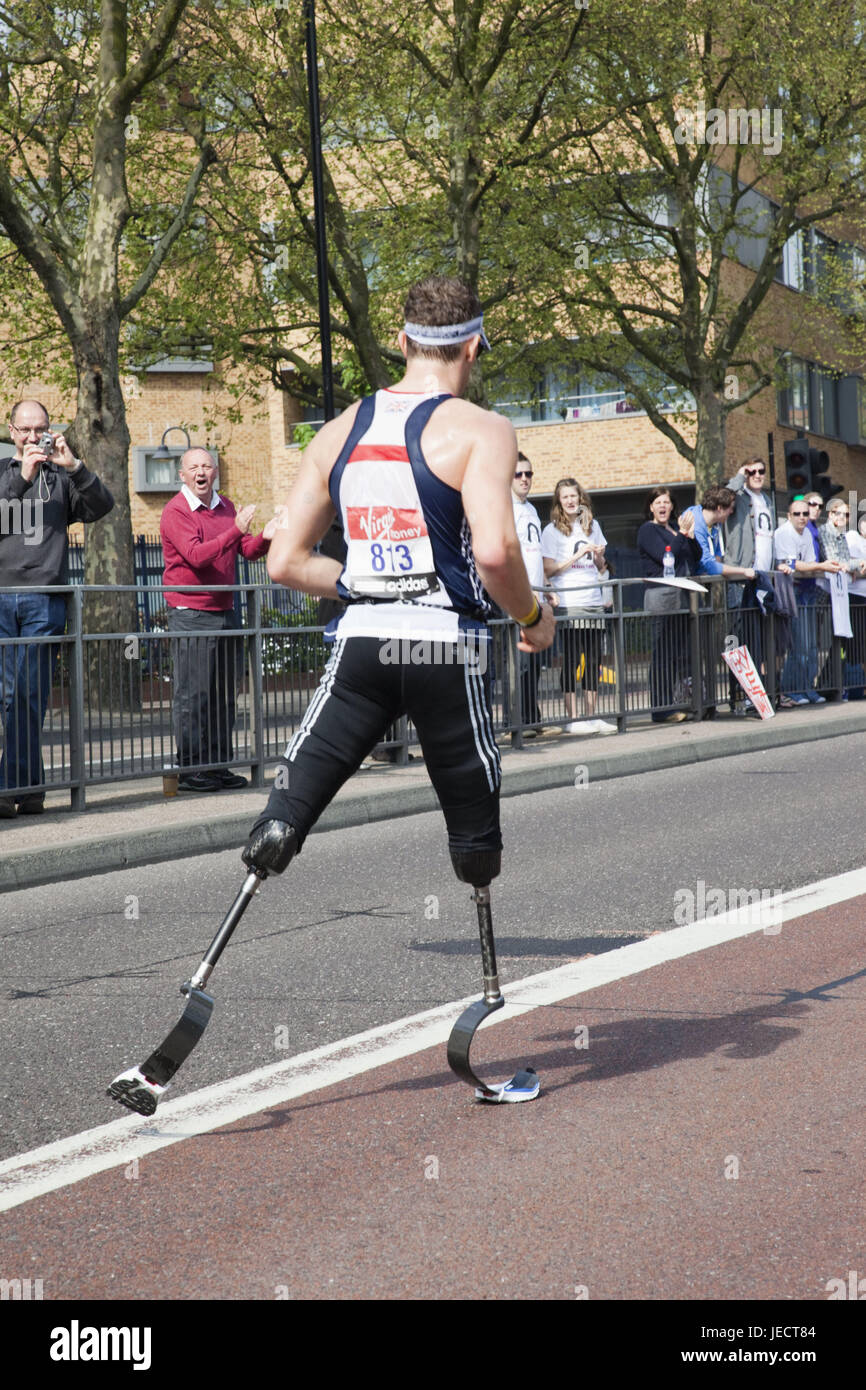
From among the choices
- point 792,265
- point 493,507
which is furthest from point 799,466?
point 792,265

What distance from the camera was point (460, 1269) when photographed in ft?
10.6

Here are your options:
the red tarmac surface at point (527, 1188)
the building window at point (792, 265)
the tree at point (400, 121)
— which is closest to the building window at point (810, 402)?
the building window at point (792, 265)

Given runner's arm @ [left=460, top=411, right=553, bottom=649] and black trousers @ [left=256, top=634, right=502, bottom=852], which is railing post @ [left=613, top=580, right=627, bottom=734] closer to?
black trousers @ [left=256, top=634, right=502, bottom=852]

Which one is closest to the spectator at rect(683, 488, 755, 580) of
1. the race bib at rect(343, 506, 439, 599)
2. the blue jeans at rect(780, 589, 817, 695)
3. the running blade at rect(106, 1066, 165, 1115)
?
the blue jeans at rect(780, 589, 817, 695)

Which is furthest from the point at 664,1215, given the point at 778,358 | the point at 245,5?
the point at 778,358

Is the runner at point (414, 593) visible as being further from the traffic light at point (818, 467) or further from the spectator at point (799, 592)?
the traffic light at point (818, 467)

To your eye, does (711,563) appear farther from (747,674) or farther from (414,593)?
(414,593)

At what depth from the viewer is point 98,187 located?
53.7 feet

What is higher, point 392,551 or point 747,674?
point 392,551

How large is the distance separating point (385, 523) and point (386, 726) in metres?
0.53

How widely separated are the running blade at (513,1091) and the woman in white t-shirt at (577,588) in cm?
985

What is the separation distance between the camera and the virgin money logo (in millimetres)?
4051

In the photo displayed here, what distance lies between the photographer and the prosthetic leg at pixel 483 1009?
4.26 metres
